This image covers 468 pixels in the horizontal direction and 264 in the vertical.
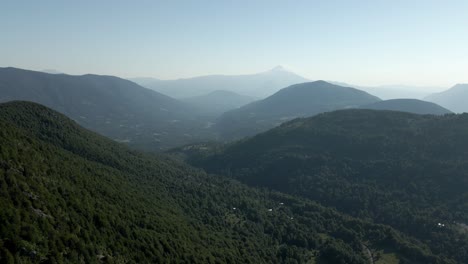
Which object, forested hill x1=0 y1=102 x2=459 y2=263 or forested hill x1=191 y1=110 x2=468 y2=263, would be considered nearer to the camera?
forested hill x1=0 y1=102 x2=459 y2=263

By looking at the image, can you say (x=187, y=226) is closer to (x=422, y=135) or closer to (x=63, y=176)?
(x=63, y=176)

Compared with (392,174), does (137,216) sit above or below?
above

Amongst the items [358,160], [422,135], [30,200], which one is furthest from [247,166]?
[30,200]

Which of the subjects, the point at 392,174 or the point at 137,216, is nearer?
the point at 137,216
